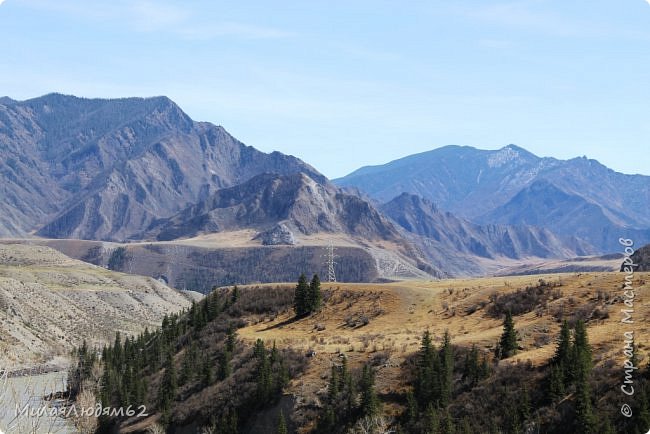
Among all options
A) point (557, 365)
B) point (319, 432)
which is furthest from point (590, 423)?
point (319, 432)

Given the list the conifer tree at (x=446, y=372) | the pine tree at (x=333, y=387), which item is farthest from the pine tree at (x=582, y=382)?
the pine tree at (x=333, y=387)

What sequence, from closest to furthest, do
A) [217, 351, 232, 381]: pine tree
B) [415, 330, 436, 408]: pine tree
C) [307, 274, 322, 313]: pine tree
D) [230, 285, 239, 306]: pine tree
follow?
1. [415, 330, 436, 408]: pine tree
2. [217, 351, 232, 381]: pine tree
3. [307, 274, 322, 313]: pine tree
4. [230, 285, 239, 306]: pine tree

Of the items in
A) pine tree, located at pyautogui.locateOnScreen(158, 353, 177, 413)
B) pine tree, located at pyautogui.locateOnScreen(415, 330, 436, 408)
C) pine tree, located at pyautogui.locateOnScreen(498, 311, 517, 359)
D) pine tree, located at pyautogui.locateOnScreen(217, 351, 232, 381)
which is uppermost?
pine tree, located at pyautogui.locateOnScreen(498, 311, 517, 359)

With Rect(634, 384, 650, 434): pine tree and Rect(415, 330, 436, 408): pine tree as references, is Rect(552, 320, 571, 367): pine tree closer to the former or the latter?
Rect(634, 384, 650, 434): pine tree

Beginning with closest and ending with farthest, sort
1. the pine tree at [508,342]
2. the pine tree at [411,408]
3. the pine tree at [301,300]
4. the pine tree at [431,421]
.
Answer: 1. the pine tree at [431,421]
2. the pine tree at [411,408]
3. the pine tree at [508,342]
4. the pine tree at [301,300]

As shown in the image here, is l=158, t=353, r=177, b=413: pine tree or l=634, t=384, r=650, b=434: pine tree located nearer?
l=634, t=384, r=650, b=434: pine tree

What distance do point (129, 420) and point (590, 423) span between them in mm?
64058

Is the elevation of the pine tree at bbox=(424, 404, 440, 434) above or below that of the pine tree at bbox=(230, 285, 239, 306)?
below

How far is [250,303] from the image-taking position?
12238 centimetres

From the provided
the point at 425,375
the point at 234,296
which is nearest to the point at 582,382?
the point at 425,375

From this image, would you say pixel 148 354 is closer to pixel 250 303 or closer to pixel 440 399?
pixel 250 303

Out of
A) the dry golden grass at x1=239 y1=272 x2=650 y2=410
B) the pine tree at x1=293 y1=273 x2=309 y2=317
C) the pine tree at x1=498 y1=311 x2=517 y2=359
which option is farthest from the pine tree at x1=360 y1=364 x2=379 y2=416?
the pine tree at x1=293 y1=273 x2=309 y2=317

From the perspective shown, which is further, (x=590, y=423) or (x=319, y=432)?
(x=319, y=432)

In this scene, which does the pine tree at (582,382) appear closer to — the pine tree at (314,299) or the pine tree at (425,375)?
the pine tree at (425,375)
